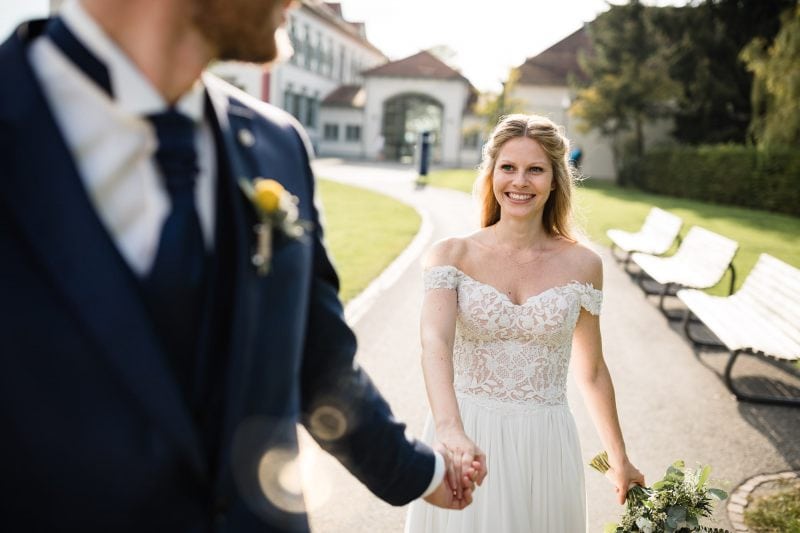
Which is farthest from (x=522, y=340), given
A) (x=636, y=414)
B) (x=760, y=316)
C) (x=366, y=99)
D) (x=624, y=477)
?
(x=366, y=99)

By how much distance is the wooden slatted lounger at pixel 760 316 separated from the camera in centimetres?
615

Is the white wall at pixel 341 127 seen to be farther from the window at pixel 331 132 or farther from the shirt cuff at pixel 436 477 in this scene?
the shirt cuff at pixel 436 477

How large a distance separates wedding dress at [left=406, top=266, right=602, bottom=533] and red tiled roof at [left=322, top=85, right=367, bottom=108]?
52.7 metres

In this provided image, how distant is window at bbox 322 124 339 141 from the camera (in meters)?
56.6

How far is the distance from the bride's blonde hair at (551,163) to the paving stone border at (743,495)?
2352mm

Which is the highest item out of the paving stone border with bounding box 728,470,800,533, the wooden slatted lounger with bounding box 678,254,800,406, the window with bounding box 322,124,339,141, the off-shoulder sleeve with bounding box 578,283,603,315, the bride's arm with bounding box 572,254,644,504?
the off-shoulder sleeve with bounding box 578,283,603,315

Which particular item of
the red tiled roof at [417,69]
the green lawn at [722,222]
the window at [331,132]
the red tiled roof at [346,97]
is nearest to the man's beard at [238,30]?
the green lawn at [722,222]

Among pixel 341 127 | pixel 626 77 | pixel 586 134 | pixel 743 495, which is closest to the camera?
pixel 743 495

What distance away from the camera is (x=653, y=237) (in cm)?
1284

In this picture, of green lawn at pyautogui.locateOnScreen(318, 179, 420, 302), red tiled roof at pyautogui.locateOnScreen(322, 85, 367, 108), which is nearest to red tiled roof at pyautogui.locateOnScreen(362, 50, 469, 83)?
red tiled roof at pyautogui.locateOnScreen(322, 85, 367, 108)

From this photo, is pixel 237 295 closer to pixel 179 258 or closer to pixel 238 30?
pixel 179 258

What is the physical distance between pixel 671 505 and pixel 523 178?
1.57 meters

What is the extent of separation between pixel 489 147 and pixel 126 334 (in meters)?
2.63

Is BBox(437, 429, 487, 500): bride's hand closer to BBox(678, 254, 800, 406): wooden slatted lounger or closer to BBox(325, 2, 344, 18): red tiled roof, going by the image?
BBox(678, 254, 800, 406): wooden slatted lounger
